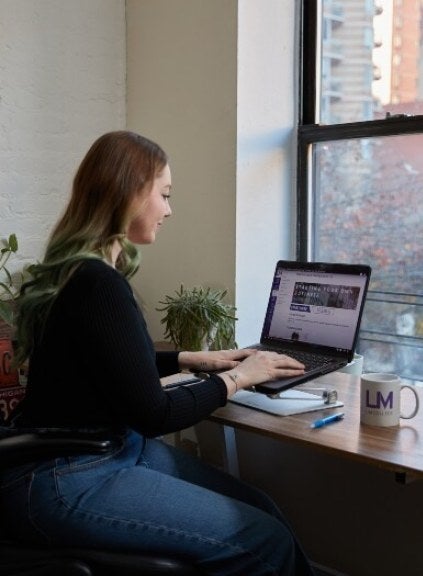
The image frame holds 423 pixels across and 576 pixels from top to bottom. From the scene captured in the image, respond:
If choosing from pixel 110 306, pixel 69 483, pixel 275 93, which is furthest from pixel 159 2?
pixel 69 483

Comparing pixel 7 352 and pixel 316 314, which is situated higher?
pixel 316 314

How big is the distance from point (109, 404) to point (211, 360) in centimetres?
47

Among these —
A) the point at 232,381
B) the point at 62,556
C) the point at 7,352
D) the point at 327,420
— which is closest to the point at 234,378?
the point at 232,381

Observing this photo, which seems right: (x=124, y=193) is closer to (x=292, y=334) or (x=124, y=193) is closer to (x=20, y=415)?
(x=20, y=415)

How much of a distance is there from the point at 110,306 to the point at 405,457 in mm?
601

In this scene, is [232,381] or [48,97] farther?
[48,97]

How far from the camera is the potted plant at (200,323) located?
2.10m

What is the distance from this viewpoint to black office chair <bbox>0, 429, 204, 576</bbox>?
1.12 metres

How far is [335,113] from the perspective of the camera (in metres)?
2.36

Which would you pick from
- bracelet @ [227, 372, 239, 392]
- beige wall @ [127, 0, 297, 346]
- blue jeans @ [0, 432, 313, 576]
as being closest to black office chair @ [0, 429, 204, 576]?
blue jeans @ [0, 432, 313, 576]

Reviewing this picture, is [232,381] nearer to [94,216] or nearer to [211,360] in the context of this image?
[211,360]

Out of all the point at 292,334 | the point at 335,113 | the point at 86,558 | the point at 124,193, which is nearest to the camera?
the point at 86,558

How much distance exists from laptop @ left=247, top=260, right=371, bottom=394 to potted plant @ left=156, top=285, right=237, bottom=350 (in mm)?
256

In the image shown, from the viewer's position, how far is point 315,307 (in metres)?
1.76
